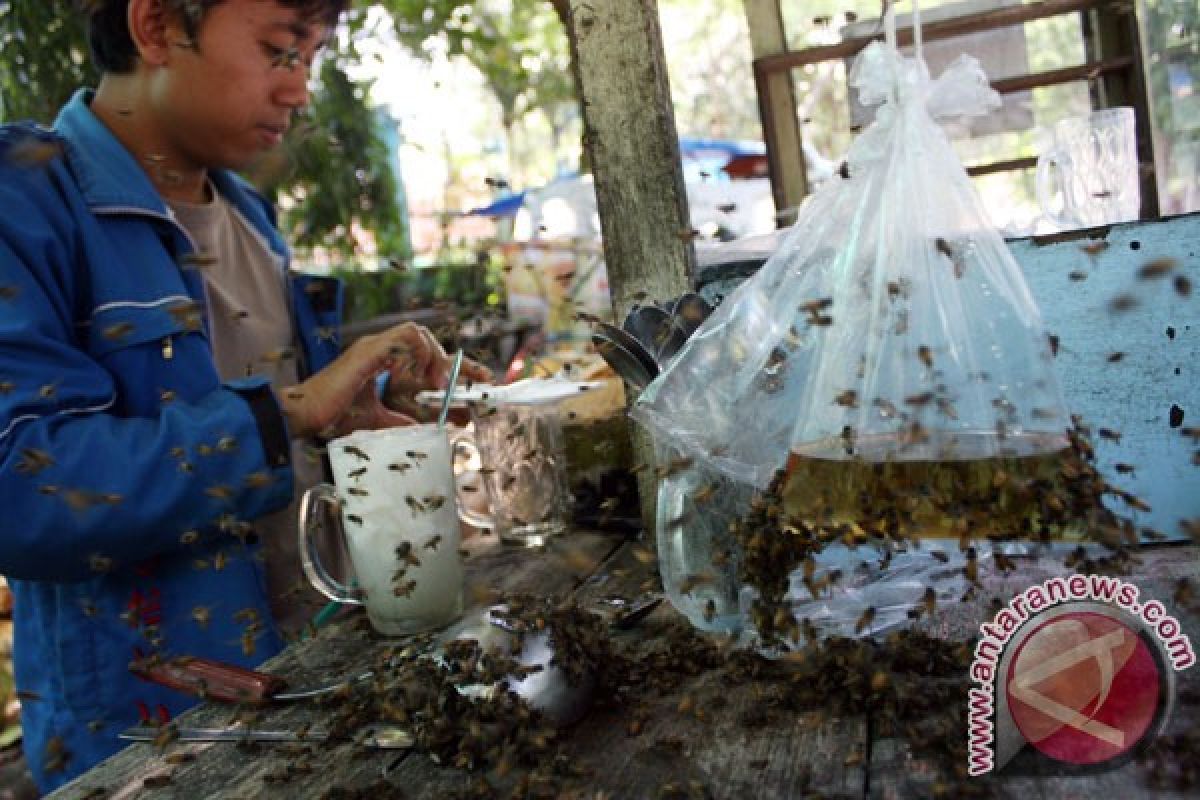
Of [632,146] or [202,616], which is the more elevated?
[632,146]

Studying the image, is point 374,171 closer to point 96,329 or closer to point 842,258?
point 96,329

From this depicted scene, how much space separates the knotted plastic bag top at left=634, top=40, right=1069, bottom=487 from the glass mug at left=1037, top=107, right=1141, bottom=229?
0.64 meters

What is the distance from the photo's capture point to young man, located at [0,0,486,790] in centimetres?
189

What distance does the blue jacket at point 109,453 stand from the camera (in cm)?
188

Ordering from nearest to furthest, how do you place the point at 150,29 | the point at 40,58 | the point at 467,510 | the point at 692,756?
the point at 692,756, the point at 150,29, the point at 467,510, the point at 40,58

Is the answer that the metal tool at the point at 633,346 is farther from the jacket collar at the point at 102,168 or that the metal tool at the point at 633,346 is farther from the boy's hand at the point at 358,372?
the jacket collar at the point at 102,168

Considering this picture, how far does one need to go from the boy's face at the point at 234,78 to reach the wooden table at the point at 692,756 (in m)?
1.33

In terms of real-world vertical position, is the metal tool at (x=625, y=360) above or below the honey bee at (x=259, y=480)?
above

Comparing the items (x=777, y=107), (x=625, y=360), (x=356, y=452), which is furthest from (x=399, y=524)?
(x=777, y=107)

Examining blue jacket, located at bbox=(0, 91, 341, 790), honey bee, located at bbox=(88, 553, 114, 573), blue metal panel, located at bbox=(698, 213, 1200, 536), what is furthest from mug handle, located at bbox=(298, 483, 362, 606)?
blue metal panel, located at bbox=(698, 213, 1200, 536)

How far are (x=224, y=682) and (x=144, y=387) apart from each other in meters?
0.87

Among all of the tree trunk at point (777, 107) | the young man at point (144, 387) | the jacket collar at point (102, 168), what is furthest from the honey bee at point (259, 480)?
the tree trunk at point (777, 107)

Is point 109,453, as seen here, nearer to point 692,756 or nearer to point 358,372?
point 358,372

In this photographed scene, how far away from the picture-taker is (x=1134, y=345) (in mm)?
1833
